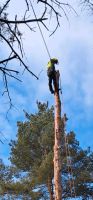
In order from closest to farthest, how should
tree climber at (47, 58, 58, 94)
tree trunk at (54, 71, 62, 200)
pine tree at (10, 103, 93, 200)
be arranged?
tree trunk at (54, 71, 62, 200) < tree climber at (47, 58, 58, 94) < pine tree at (10, 103, 93, 200)

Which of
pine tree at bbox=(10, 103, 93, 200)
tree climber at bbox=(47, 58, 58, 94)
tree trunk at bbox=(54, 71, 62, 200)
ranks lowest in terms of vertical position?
tree trunk at bbox=(54, 71, 62, 200)

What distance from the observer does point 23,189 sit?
25.3m

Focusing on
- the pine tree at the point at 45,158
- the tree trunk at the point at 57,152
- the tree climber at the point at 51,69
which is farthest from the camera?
the pine tree at the point at 45,158

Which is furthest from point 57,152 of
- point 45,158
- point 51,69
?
point 45,158

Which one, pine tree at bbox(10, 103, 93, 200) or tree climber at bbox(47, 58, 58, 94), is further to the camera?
pine tree at bbox(10, 103, 93, 200)

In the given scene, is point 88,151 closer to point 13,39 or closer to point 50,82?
point 50,82

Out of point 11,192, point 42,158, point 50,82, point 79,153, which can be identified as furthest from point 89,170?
point 50,82

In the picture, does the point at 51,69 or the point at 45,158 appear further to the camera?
the point at 45,158

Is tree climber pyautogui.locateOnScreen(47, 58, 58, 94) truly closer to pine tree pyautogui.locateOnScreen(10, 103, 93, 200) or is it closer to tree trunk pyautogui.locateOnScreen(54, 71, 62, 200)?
tree trunk pyautogui.locateOnScreen(54, 71, 62, 200)

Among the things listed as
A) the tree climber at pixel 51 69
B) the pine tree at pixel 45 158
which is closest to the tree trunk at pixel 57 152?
the tree climber at pixel 51 69

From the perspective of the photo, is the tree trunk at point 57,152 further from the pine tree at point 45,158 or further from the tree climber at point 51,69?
the pine tree at point 45,158

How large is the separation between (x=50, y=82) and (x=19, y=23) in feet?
27.9

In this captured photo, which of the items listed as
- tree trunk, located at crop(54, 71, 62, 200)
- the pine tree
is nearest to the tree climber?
tree trunk, located at crop(54, 71, 62, 200)

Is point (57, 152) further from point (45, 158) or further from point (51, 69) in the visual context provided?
point (45, 158)
